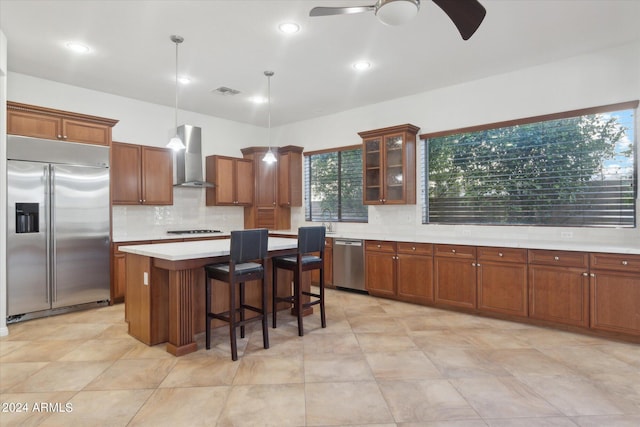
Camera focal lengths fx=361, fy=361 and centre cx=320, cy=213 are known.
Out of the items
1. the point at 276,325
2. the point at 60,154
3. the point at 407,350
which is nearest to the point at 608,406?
the point at 407,350

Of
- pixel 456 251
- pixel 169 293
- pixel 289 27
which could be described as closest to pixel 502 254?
pixel 456 251

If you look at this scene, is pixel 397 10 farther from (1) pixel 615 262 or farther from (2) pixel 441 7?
(1) pixel 615 262

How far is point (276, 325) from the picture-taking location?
3.89 metres

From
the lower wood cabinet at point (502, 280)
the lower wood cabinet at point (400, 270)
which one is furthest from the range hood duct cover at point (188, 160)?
the lower wood cabinet at point (502, 280)

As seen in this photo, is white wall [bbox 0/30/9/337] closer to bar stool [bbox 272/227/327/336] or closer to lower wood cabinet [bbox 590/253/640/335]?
bar stool [bbox 272/227/327/336]

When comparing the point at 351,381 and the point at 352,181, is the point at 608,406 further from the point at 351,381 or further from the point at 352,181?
the point at 352,181

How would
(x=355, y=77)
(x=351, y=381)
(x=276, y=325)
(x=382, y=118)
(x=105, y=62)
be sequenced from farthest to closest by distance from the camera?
(x=382, y=118) → (x=355, y=77) → (x=105, y=62) → (x=276, y=325) → (x=351, y=381)

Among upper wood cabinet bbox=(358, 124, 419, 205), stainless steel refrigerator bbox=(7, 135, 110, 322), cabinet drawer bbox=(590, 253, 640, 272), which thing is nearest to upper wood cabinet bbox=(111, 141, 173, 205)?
stainless steel refrigerator bbox=(7, 135, 110, 322)

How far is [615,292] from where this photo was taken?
11.2ft

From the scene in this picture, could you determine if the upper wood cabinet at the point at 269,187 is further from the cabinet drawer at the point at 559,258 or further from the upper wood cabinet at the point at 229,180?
the cabinet drawer at the point at 559,258

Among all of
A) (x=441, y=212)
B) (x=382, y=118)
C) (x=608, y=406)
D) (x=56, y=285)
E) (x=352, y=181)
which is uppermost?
(x=382, y=118)

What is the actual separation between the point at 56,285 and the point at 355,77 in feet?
14.6

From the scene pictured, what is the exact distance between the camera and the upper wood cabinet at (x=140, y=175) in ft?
16.7

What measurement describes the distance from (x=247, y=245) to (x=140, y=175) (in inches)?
121
